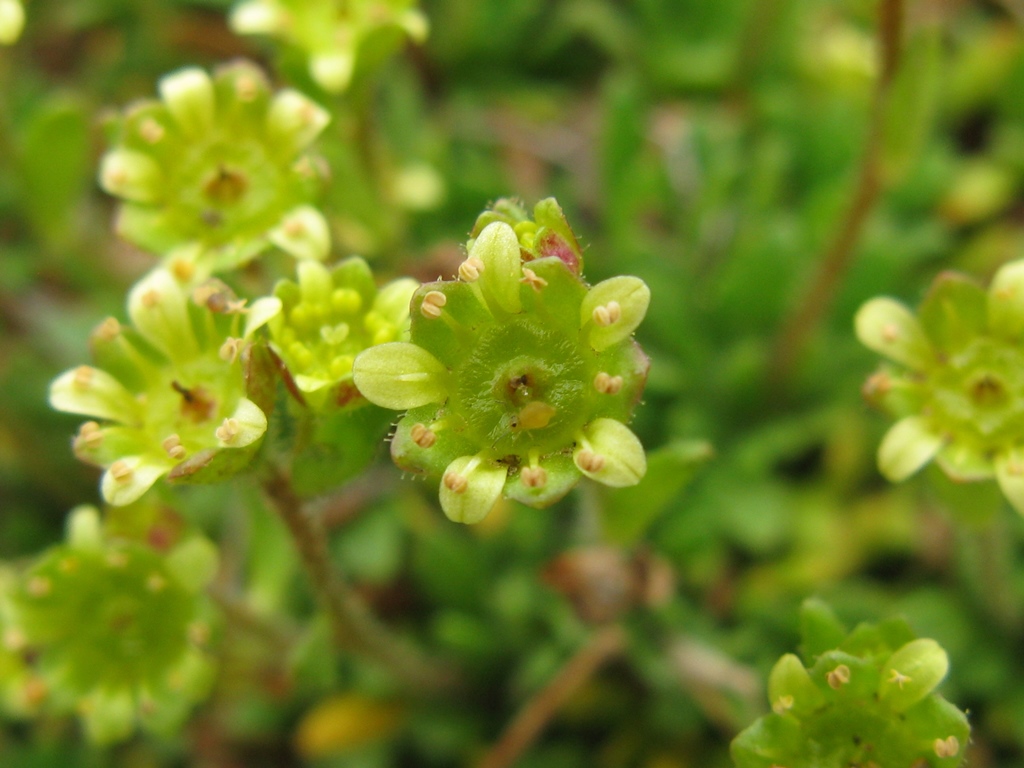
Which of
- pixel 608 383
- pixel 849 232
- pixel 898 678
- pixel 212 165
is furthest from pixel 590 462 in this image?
pixel 849 232

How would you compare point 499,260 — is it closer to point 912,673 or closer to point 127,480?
point 127,480

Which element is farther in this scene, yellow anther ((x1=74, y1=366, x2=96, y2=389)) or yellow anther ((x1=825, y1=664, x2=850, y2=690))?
yellow anther ((x1=74, y1=366, x2=96, y2=389))

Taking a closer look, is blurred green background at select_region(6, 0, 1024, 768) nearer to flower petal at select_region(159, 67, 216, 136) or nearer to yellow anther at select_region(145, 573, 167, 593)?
yellow anther at select_region(145, 573, 167, 593)

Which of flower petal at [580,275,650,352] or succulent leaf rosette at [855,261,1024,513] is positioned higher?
flower petal at [580,275,650,352]

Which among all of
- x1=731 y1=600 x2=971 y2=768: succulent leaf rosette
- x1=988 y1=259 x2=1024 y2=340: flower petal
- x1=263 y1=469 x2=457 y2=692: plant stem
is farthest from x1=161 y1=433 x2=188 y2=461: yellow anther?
x1=988 y1=259 x2=1024 y2=340: flower petal

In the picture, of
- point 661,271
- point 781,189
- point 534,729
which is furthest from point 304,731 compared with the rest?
point 781,189

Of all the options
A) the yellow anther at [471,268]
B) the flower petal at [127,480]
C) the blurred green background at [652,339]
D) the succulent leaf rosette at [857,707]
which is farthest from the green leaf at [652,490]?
the flower petal at [127,480]
